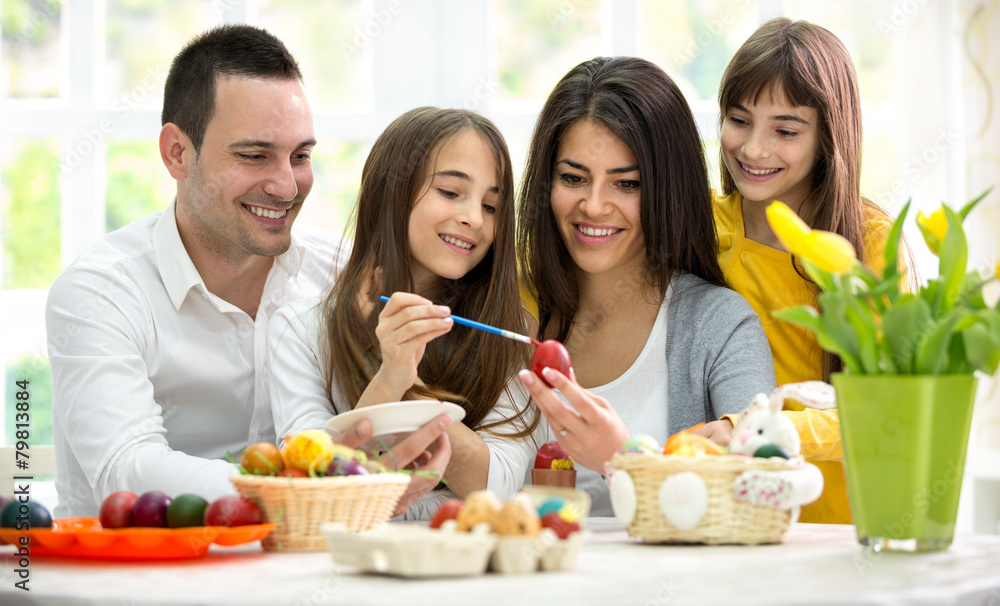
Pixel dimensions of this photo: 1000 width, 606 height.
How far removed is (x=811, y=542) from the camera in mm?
1414

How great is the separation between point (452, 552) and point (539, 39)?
3.28 m

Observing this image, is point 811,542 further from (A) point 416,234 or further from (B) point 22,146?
(B) point 22,146

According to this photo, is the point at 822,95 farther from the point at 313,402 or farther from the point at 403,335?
the point at 313,402

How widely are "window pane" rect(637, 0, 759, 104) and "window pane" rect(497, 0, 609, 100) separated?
0.23 meters

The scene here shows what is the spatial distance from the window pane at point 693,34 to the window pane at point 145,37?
184 cm

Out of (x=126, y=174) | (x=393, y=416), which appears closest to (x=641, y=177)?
(x=393, y=416)

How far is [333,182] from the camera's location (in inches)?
154

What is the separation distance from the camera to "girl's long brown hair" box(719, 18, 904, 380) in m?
2.21

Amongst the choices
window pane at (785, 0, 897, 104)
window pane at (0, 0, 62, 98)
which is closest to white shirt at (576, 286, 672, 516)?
window pane at (785, 0, 897, 104)

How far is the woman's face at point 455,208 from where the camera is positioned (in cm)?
211

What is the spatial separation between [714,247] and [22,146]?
2.96 m

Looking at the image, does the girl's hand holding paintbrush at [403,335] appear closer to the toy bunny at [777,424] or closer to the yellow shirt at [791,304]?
the toy bunny at [777,424]

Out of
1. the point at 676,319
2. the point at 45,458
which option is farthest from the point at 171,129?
the point at 676,319

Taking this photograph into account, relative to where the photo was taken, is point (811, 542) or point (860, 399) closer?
point (860, 399)
